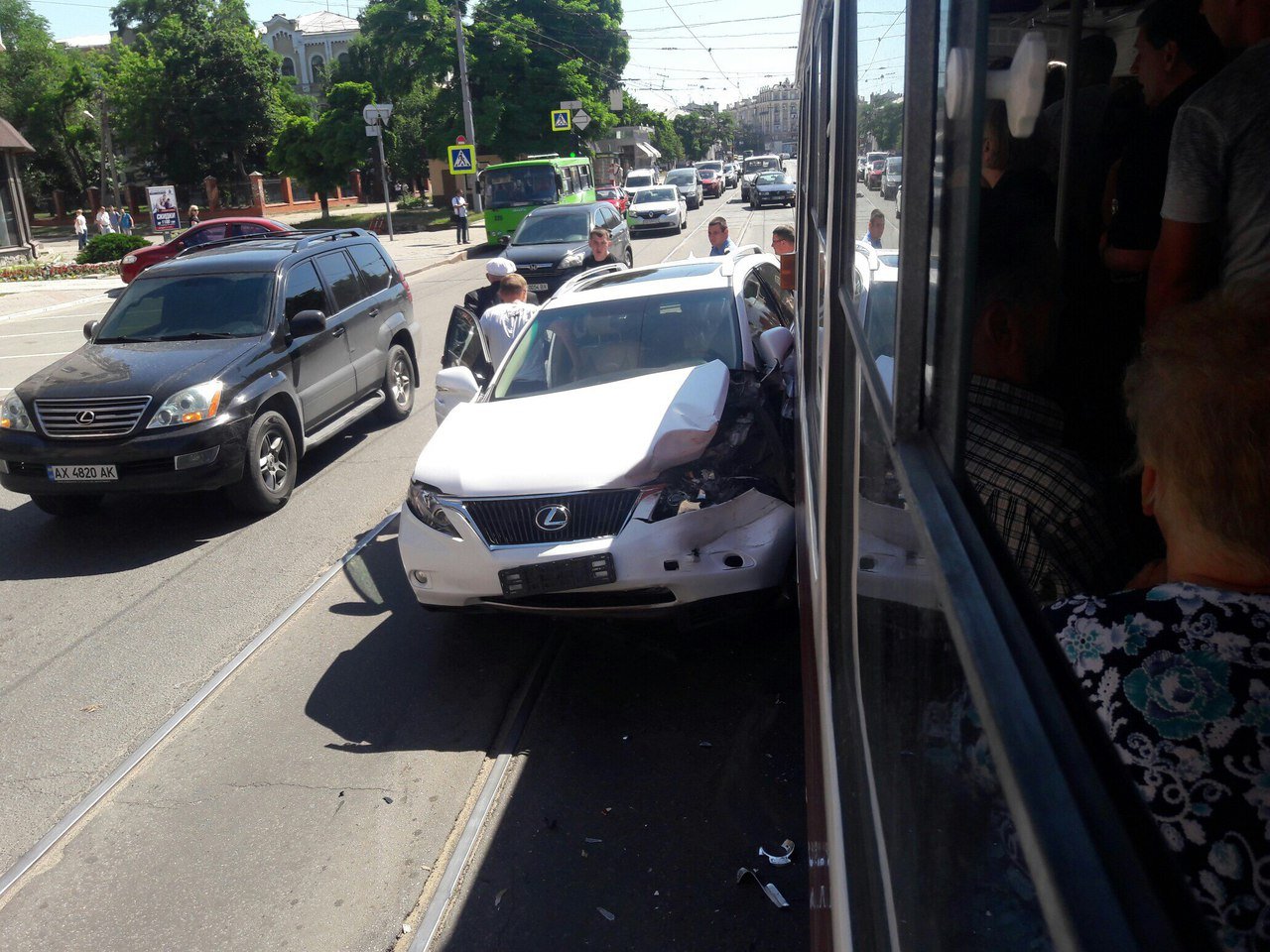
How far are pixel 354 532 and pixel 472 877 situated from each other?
385 cm

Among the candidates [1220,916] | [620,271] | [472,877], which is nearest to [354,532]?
[620,271]

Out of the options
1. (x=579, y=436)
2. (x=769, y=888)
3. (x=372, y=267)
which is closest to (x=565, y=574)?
(x=579, y=436)

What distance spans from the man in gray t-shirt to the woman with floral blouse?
90 cm

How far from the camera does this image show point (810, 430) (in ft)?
10.9

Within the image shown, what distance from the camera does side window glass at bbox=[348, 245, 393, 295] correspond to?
988cm

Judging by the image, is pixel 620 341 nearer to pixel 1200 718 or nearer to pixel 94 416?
pixel 94 416

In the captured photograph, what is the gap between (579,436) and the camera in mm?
4898

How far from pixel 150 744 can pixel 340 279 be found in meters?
5.69

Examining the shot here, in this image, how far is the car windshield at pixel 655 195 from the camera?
108ft

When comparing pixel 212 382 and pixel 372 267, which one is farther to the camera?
pixel 372 267

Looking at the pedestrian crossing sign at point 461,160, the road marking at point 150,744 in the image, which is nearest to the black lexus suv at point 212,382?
the road marking at point 150,744

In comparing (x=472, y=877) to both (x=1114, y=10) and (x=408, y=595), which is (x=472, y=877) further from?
(x=1114, y=10)

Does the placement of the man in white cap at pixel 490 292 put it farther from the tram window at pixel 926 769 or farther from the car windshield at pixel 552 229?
the car windshield at pixel 552 229

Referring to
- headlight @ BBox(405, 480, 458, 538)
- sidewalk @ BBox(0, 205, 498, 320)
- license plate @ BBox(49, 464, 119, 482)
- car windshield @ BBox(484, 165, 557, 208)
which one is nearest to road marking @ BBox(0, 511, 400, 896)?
headlight @ BBox(405, 480, 458, 538)
